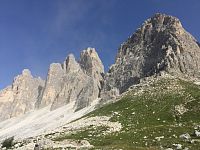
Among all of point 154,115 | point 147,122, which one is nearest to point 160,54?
point 154,115

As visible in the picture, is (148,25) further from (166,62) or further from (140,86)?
(140,86)

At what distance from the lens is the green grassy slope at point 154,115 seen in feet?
207

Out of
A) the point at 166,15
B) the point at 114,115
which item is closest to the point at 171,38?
the point at 166,15

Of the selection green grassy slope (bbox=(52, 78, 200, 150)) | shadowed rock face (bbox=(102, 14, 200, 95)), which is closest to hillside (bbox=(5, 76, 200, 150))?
green grassy slope (bbox=(52, 78, 200, 150))

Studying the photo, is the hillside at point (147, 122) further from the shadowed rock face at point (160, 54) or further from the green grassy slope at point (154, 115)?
the shadowed rock face at point (160, 54)

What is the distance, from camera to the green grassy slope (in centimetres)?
6317

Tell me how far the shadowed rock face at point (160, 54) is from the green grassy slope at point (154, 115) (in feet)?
90.1

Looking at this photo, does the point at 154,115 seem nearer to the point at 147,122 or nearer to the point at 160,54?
the point at 147,122

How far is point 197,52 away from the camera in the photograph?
570 feet

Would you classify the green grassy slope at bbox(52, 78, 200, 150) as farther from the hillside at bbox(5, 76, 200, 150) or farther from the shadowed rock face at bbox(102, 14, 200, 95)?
the shadowed rock face at bbox(102, 14, 200, 95)

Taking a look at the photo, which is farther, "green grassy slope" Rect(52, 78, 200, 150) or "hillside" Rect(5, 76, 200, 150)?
"green grassy slope" Rect(52, 78, 200, 150)

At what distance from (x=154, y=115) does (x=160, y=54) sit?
77.9 meters

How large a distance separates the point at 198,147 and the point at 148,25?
153 m

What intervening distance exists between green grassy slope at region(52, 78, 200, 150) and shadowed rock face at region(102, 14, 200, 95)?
90.1 feet
